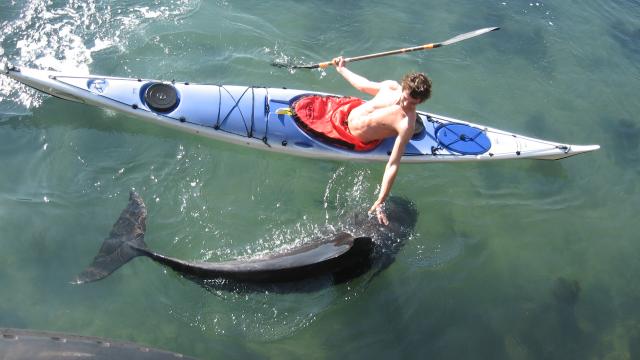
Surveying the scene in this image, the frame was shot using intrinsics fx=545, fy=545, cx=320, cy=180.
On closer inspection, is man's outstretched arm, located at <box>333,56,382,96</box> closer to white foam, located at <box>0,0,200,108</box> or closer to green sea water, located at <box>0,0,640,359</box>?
green sea water, located at <box>0,0,640,359</box>

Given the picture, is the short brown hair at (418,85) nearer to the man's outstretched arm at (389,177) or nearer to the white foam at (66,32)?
the man's outstretched arm at (389,177)

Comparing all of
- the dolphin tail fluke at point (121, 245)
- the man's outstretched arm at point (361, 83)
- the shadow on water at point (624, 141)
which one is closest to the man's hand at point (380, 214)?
the man's outstretched arm at point (361, 83)

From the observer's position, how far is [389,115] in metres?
7.08

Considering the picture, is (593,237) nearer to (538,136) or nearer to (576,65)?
(538,136)

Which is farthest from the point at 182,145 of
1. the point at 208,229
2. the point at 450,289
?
the point at 450,289

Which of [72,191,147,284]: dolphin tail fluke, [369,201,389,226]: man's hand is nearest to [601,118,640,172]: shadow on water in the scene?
[369,201,389,226]: man's hand

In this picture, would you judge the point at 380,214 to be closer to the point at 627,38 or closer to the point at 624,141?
the point at 624,141

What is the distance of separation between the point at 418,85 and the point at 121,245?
395 cm

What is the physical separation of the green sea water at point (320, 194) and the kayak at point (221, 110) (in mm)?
379

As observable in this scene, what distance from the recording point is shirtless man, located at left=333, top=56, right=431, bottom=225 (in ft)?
20.8

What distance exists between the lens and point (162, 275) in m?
6.79

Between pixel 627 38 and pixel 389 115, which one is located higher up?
pixel 389 115

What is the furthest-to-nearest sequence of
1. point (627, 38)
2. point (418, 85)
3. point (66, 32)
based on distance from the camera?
point (627, 38) → point (66, 32) → point (418, 85)

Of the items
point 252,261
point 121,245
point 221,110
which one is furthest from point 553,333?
point 121,245
